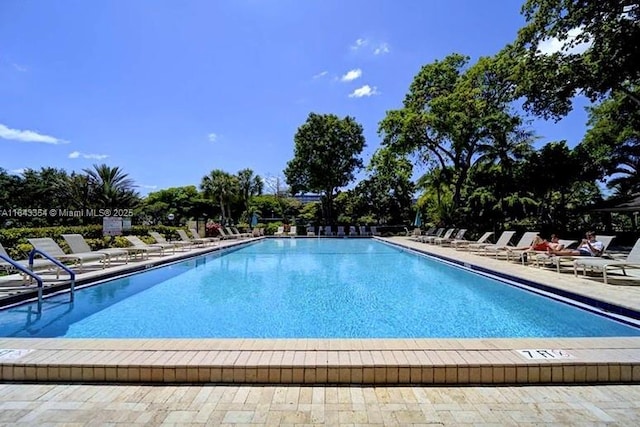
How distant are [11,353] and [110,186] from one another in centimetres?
2239

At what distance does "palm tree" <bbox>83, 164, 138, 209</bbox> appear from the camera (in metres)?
22.9

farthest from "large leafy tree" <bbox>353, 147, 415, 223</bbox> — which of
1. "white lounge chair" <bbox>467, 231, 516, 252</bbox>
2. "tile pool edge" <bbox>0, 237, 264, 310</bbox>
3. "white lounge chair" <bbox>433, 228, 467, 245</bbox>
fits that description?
"tile pool edge" <bbox>0, 237, 264, 310</bbox>

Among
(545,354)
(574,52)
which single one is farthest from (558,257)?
(574,52)

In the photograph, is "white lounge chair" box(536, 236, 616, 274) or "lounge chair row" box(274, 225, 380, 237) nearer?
"white lounge chair" box(536, 236, 616, 274)

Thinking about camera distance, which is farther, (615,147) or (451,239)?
(615,147)

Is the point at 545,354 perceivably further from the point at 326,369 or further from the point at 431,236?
the point at 431,236

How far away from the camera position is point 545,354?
314 centimetres

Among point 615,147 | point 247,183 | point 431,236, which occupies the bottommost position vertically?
point 431,236

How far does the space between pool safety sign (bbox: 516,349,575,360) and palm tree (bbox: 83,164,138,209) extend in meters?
24.6

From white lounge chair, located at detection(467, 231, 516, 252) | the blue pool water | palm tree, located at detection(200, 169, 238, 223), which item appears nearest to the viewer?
the blue pool water

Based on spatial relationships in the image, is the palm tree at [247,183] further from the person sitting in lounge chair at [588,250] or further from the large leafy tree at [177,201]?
the person sitting in lounge chair at [588,250]

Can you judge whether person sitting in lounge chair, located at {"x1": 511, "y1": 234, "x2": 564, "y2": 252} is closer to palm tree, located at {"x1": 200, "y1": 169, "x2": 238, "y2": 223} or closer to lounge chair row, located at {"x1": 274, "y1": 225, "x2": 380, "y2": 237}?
lounge chair row, located at {"x1": 274, "y1": 225, "x2": 380, "y2": 237}

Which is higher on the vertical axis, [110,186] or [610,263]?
[110,186]

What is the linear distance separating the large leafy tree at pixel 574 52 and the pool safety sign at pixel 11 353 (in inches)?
676
